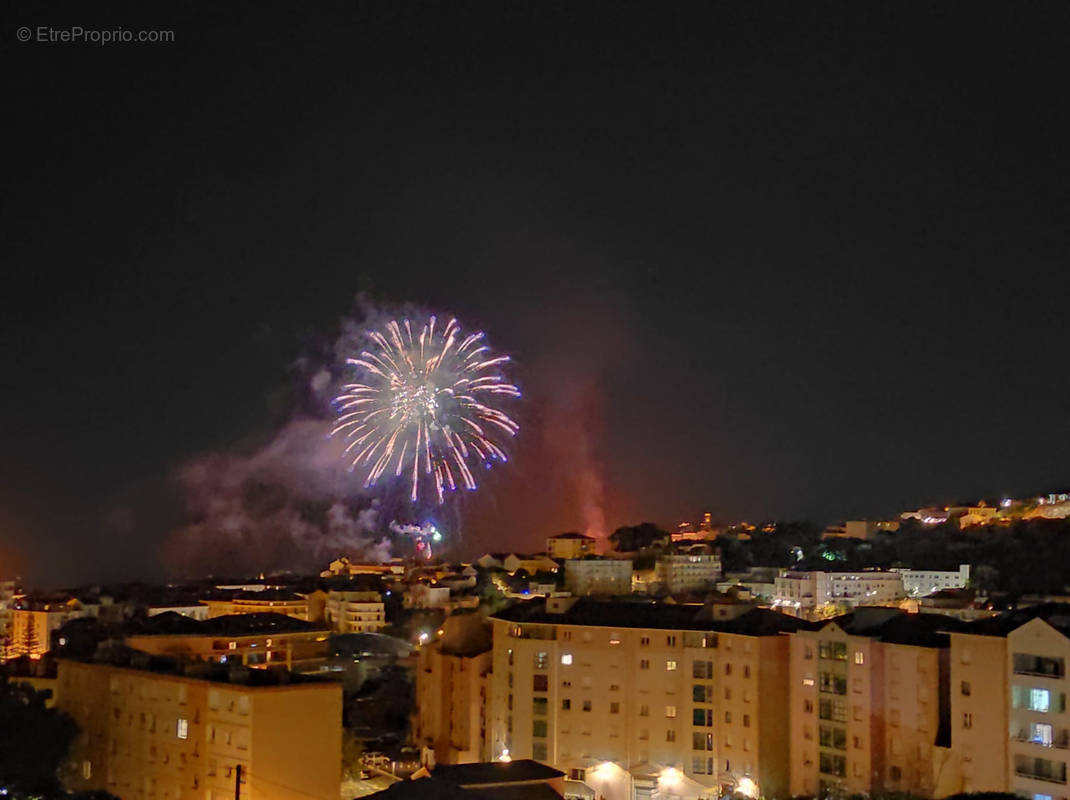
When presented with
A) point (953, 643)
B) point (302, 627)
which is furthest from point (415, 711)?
point (953, 643)

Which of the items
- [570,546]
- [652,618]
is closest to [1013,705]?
[652,618]

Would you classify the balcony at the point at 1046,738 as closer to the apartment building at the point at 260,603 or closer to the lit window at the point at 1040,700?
the lit window at the point at 1040,700

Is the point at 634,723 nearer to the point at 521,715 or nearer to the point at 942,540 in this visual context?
the point at 521,715

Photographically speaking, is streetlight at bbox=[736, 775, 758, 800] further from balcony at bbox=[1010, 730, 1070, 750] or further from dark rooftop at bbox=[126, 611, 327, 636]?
dark rooftop at bbox=[126, 611, 327, 636]

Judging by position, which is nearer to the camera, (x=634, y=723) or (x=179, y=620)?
(x=634, y=723)

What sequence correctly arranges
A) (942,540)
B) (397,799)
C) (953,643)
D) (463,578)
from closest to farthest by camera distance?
(397,799), (953,643), (463,578), (942,540)

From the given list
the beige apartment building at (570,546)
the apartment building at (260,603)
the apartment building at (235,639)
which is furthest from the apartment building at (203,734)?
the beige apartment building at (570,546)

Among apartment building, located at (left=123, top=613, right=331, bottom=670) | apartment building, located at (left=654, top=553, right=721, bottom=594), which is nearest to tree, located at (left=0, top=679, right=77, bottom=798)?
apartment building, located at (left=123, top=613, right=331, bottom=670)
